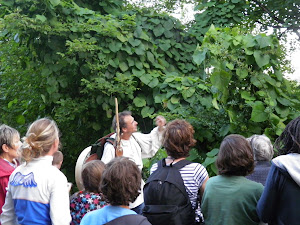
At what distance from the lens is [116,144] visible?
425 cm

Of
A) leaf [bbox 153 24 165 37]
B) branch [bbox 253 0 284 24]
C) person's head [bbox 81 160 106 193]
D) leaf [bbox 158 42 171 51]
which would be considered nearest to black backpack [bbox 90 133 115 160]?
person's head [bbox 81 160 106 193]

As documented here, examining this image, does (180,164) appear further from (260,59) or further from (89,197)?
(260,59)

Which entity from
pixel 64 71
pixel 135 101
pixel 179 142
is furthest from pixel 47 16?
pixel 179 142

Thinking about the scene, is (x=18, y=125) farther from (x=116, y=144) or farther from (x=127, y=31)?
(x=116, y=144)

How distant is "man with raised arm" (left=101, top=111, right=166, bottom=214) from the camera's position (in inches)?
163

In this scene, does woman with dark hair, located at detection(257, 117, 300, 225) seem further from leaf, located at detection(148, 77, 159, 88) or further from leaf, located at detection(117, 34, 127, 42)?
leaf, located at detection(117, 34, 127, 42)

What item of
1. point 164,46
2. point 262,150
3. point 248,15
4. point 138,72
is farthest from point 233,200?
point 248,15

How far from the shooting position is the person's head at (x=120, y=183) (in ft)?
7.23

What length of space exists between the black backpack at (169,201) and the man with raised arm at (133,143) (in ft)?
3.54

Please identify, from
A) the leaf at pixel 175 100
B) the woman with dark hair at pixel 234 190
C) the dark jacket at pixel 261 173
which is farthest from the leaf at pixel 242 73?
the woman with dark hair at pixel 234 190

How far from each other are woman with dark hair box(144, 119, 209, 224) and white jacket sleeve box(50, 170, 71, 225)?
28.9 inches

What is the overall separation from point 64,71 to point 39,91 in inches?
30.2

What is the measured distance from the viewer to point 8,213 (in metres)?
2.75

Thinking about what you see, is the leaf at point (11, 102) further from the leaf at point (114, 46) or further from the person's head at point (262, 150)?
the person's head at point (262, 150)
